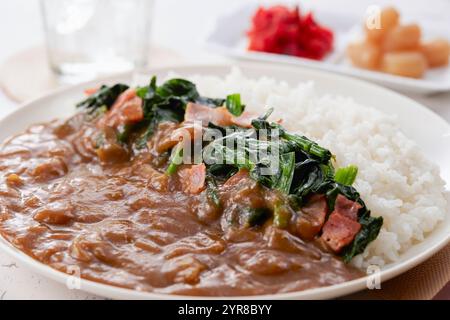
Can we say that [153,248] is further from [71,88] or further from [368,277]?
[71,88]

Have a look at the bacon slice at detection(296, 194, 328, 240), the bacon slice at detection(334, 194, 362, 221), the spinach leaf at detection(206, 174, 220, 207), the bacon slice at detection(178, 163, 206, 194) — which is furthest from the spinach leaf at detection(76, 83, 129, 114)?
the bacon slice at detection(334, 194, 362, 221)

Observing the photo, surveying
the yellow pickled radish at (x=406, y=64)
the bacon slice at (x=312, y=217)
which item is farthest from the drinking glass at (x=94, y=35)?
the bacon slice at (x=312, y=217)

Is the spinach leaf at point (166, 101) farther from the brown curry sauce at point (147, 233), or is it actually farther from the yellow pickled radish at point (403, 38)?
the yellow pickled radish at point (403, 38)

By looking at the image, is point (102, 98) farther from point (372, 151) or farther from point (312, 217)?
point (312, 217)

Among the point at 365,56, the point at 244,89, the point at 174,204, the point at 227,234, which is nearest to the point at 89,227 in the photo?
the point at 174,204

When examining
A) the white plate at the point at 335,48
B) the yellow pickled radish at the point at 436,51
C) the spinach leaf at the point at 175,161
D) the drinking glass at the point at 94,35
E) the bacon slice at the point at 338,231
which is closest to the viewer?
the bacon slice at the point at 338,231

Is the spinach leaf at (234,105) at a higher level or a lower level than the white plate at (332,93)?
higher

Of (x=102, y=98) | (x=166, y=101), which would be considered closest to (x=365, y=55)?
(x=166, y=101)

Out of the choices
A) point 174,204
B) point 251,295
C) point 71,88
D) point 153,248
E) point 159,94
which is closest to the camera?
point 251,295
